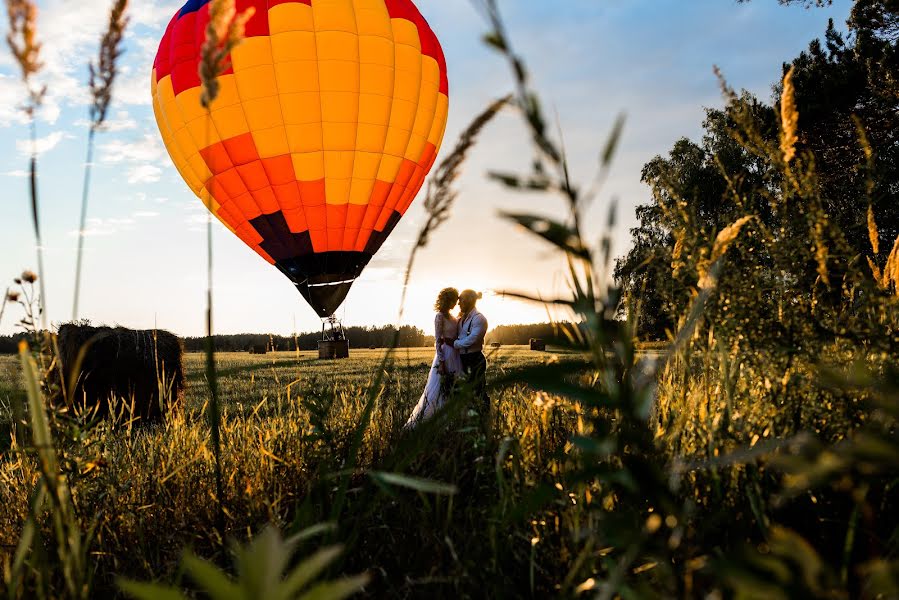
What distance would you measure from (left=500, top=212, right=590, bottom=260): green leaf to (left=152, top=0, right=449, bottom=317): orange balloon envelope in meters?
11.2

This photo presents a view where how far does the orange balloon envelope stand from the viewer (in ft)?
36.6

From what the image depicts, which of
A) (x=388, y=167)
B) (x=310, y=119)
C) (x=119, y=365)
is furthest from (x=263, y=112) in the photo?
(x=119, y=365)

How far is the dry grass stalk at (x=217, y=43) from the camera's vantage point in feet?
3.01

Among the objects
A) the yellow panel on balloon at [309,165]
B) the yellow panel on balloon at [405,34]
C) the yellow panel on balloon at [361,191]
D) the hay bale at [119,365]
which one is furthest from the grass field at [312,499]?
the yellow panel on balloon at [405,34]

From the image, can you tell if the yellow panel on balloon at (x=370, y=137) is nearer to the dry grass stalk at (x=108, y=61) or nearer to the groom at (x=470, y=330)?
the groom at (x=470, y=330)

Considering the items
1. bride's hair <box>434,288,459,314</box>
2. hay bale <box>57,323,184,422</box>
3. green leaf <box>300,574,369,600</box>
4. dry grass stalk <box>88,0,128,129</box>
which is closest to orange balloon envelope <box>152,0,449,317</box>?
hay bale <box>57,323,184,422</box>

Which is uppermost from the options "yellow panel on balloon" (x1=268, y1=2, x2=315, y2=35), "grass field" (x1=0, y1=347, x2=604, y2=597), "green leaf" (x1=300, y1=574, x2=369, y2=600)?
"yellow panel on balloon" (x1=268, y1=2, x2=315, y2=35)

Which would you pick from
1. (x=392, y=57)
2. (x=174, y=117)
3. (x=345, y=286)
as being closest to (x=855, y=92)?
(x=392, y=57)

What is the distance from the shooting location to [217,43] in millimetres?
938

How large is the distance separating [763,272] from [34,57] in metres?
1.75

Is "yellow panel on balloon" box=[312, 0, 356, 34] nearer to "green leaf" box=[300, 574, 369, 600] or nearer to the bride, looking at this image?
the bride

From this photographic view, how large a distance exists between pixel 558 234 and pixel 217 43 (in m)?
0.62

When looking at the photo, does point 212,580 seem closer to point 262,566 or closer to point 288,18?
point 262,566

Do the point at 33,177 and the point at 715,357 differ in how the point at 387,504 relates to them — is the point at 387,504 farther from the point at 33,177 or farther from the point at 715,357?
the point at 33,177
